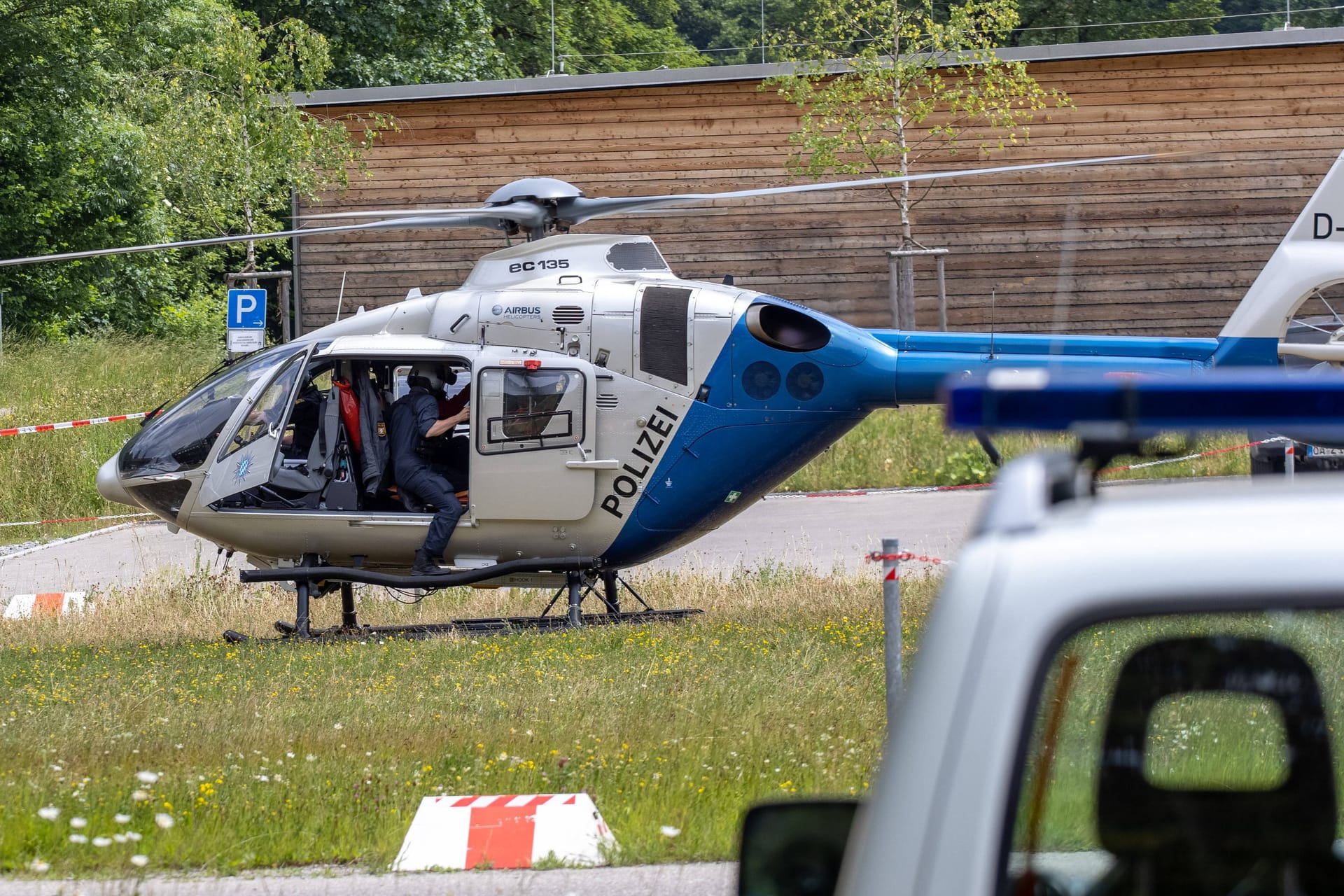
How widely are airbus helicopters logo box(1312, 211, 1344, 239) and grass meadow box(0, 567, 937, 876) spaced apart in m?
3.78

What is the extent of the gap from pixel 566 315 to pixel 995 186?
1643 centimetres

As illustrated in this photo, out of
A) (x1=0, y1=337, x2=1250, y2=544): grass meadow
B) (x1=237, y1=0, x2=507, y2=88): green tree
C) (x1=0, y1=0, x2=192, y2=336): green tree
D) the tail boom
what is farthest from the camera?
(x1=237, y1=0, x2=507, y2=88): green tree

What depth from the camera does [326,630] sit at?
1109 cm

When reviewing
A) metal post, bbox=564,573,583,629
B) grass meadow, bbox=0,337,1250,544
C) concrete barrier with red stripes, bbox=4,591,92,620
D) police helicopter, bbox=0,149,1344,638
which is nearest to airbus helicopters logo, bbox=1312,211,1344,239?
police helicopter, bbox=0,149,1344,638

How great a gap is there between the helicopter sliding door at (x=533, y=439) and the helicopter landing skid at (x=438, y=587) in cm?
41

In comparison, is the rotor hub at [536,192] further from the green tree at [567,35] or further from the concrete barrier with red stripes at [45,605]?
the green tree at [567,35]

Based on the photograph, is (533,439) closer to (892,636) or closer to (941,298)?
(892,636)

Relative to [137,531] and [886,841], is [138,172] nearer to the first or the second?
[137,531]

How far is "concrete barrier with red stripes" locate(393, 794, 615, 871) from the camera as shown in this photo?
18.2 ft

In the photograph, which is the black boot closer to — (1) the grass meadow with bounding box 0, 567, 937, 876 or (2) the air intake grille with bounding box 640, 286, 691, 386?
(1) the grass meadow with bounding box 0, 567, 937, 876

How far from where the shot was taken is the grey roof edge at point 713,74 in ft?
79.6

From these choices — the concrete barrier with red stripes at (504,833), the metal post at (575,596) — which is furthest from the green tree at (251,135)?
the concrete barrier with red stripes at (504,833)

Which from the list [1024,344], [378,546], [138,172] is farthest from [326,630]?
[138,172]

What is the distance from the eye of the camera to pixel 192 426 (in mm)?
10852
